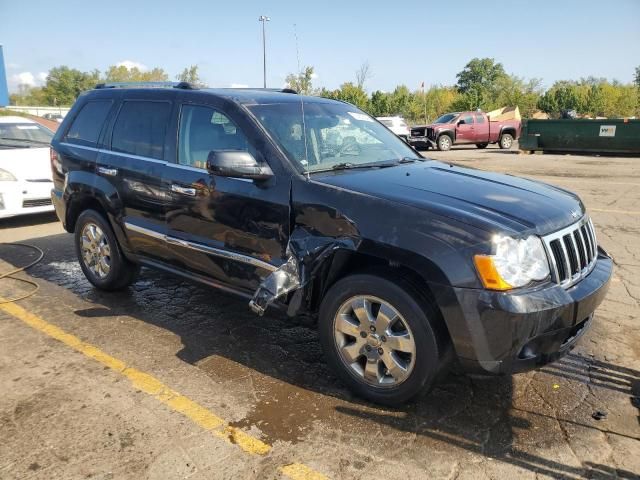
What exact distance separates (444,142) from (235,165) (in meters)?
22.0

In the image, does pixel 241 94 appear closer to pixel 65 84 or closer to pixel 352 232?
pixel 352 232

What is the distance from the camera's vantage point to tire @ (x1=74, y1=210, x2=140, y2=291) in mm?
4797

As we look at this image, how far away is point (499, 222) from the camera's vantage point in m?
2.76

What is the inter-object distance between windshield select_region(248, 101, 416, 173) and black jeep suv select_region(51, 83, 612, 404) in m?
0.02

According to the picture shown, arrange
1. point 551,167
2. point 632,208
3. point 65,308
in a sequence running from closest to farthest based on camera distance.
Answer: point 65,308
point 632,208
point 551,167

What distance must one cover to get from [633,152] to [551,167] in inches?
211

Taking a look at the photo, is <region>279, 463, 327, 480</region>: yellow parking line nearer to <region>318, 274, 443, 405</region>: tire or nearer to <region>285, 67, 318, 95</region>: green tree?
<region>318, 274, 443, 405</region>: tire

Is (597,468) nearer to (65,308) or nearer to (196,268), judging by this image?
(196,268)

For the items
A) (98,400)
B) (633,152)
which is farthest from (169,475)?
(633,152)

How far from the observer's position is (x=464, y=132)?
24.4 metres

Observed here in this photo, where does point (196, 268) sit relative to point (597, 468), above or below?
above

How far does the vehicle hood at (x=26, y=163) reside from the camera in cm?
767

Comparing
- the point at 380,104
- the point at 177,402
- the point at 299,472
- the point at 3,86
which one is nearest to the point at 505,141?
the point at 177,402

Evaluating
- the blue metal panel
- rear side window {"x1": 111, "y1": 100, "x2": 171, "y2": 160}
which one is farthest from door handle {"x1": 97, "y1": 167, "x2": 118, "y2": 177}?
the blue metal panel
